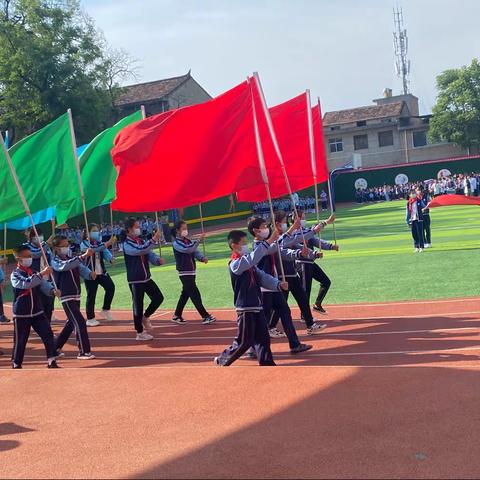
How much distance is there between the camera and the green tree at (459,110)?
64.2 meters

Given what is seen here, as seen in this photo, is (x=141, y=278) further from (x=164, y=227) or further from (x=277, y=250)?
(x=164, y=227)

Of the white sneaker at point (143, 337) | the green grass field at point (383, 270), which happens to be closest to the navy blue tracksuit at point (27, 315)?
the white sneaker at point (143, 337)

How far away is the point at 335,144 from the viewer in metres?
73.6

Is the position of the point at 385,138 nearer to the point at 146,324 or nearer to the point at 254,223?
the point at 146,324

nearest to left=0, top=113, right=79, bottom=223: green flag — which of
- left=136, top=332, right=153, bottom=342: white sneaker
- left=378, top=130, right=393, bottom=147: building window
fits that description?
left=136, top=332, right=153, bottom=342: white sneaker

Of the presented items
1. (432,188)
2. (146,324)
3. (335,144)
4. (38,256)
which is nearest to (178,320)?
(146,324)

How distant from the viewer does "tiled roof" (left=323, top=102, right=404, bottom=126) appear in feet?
235

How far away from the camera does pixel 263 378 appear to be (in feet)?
24.7

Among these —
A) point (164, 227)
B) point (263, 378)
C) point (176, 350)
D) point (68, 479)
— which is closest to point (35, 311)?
point (176, 350)

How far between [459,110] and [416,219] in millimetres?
47513

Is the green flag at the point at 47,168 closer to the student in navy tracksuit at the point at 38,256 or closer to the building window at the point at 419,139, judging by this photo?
the student in navy tracksuit at the point at 38,256

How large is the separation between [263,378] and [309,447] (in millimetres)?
2051

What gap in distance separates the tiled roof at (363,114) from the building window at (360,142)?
1725 mm

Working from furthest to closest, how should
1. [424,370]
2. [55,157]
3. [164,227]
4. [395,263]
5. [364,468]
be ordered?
1. [164,227]
2. [395,263]
3. [55,157]
4. [424,370]
5. [364,468]
